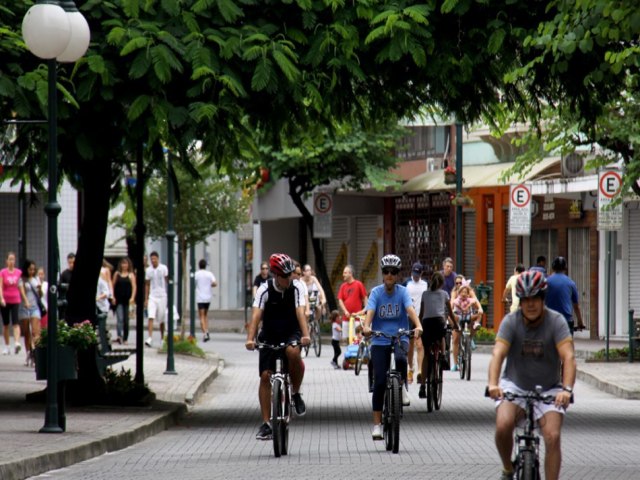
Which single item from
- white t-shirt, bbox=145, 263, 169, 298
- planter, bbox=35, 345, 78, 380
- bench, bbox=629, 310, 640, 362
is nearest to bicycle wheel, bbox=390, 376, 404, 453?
planter, bbox=35, 345, 78, 380

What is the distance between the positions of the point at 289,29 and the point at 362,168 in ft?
98.3

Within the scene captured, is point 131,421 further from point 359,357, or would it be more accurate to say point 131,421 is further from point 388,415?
point 359,357

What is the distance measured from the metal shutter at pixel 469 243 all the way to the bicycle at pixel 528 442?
39.4m

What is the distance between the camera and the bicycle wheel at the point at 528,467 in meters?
9.63

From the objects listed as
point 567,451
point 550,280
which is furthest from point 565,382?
point 550,280

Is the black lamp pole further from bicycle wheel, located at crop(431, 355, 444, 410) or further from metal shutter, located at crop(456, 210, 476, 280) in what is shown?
metal shutter, located at crop(456, 210, 476, 280)

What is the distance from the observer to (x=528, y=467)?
9.64 meters

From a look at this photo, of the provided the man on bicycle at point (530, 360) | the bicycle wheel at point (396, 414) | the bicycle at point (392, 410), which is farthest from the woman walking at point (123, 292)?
the man on bicycle at point (530, 360)

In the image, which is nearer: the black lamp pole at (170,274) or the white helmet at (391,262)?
the white helmet at (391,262)

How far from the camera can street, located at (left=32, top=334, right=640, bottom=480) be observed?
545 inches

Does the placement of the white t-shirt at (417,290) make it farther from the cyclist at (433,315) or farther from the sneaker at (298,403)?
the sneaker at (298,403)

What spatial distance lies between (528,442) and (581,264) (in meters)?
34.7

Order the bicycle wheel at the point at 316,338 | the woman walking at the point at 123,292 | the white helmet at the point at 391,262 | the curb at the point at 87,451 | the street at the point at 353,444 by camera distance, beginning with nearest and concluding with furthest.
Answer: the curb at the point at 87,451 < the street at the point at 353,444 < the white helmet at the point at 391,262 < the bicycle wheel at the point at 316,338 < the woman walking at the point at 123,292

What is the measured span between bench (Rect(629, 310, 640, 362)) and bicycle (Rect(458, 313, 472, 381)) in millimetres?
3350
